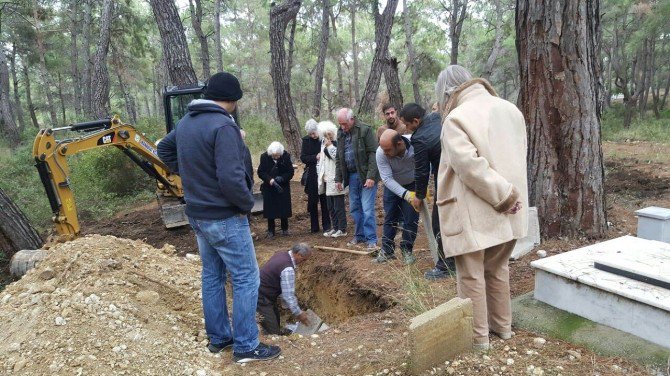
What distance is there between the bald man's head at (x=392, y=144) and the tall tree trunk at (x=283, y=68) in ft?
23.1

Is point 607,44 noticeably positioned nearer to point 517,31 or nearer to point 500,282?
point 517,31

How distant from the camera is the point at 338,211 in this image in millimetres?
6641

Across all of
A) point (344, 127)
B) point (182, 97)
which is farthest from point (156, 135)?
point (344, 127)

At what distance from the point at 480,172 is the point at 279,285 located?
2788mm

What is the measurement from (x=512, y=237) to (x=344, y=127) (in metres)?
3.35

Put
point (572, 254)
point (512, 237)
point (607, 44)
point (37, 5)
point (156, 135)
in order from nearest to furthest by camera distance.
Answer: point (512, 237), point (572, 254), point (156, 135), point (37, 5), point (607, 44)

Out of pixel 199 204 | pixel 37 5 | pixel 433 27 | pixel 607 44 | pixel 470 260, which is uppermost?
pixel 37 5

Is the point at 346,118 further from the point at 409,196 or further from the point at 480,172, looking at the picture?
the point at 480,172

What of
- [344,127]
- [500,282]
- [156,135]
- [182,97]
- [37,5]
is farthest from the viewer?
[37,5]

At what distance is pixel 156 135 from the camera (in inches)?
533

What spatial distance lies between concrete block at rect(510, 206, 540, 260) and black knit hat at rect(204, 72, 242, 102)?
297 centimetres

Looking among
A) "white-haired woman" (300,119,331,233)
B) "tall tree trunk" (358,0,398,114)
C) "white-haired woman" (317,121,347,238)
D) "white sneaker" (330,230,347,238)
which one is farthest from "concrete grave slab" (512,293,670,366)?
"tall tree trunk" (358,0,398,114)

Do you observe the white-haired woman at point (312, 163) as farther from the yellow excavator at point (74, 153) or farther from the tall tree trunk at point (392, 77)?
the tall tree trunk at point (392, 77)

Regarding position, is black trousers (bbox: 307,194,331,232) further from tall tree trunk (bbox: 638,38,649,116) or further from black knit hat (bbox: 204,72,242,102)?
tall tree trunk (bbox: 638,38,649,116)
